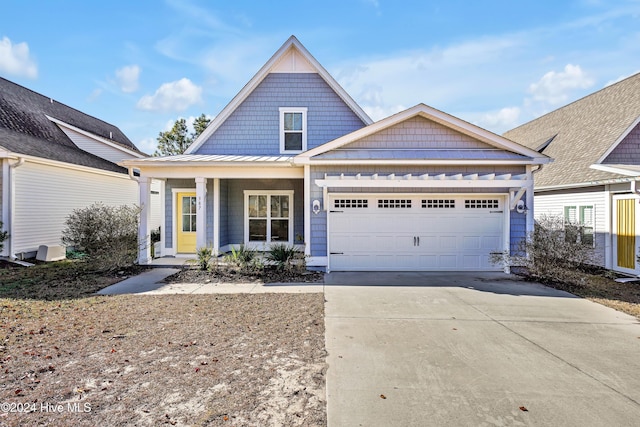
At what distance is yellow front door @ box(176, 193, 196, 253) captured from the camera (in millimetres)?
12383

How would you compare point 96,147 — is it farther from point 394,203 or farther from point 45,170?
point 394,203

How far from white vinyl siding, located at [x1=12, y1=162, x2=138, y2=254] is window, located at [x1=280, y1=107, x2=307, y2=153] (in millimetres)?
8619

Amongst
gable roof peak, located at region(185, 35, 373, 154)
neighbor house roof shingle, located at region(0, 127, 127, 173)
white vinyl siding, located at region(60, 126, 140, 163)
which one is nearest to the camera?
neighbor house roof shingle, located at region(0, 127, 127, 173)

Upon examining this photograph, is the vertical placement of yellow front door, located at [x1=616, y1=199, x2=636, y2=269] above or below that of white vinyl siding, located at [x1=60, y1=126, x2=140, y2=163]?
below

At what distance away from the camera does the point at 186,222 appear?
40.9ft

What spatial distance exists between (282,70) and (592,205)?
36.5ft

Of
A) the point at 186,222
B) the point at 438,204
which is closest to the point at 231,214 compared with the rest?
the point at 186,222

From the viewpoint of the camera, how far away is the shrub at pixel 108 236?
31.4ft

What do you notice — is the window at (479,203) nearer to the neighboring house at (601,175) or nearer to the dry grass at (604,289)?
the neighboring house at (601,175)

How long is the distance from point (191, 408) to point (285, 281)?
554 cm

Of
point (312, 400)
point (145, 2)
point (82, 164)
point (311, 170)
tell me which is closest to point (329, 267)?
point (311, 170)

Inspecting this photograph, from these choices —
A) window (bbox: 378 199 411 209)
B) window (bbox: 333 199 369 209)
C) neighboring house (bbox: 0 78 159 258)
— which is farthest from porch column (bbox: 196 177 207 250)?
window (bbox: 378 199 411 209)

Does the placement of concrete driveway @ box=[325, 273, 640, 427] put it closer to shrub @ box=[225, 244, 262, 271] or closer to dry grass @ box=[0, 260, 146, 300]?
shrub @ box=[225, 244, 262, 271]

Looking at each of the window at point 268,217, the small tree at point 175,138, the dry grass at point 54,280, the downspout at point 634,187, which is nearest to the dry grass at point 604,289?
the downspout at point 634,187
